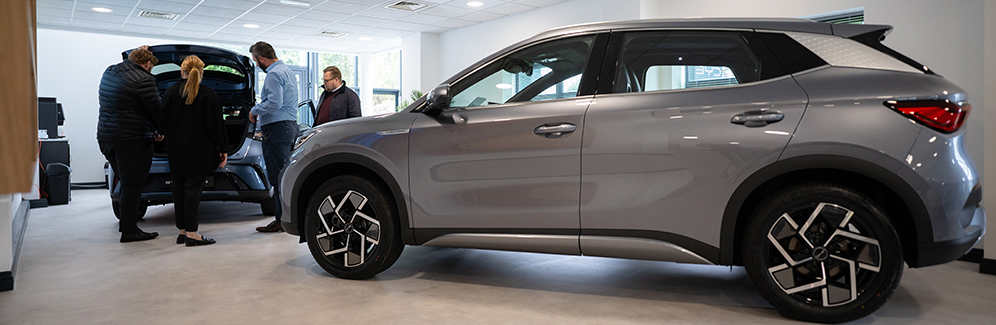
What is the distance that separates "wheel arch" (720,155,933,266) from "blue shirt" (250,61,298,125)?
151 inches

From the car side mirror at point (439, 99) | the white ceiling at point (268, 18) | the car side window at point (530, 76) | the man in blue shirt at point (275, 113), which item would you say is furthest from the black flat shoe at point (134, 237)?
the white ceiling at point (268, 18)

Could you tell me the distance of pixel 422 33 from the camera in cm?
1235

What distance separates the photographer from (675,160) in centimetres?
262

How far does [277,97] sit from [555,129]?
3096 millimetres

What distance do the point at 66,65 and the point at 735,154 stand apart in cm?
1188

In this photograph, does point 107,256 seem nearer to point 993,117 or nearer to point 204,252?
point 204,252

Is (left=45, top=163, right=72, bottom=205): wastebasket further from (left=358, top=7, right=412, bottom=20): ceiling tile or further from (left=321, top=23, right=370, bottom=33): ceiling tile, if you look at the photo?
(left=321, top=23, right=370, bottom=33): ceiling tile

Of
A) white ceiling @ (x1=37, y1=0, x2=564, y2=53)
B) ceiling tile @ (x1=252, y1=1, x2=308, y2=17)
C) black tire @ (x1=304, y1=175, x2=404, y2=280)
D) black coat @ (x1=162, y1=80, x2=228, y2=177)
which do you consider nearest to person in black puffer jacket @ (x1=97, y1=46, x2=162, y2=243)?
black coat @ (x1=162, y1=80, x2=228, y2=177)

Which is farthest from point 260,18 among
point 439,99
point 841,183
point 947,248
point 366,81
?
point 947,248

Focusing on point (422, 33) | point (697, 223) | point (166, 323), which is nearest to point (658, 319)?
point (697, 223)

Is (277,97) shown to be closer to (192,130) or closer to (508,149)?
(192,130)

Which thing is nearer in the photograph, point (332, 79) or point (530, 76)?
point (530, 76)

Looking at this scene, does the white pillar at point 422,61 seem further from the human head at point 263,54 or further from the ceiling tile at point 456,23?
the human head at point 263,54

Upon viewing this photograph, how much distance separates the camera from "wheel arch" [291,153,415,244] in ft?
10.6
